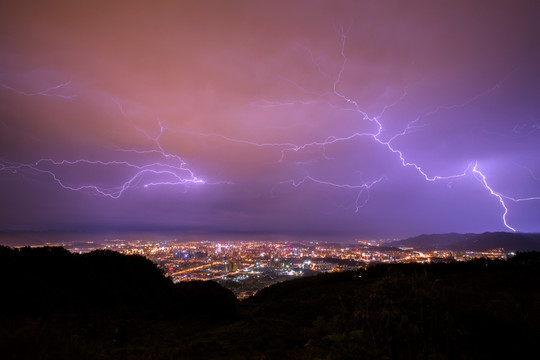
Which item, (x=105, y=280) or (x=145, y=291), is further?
(x=145, y=291)

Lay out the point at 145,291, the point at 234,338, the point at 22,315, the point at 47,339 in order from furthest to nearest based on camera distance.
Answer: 1. the point at 145,291
2. the point at 22,315
3. the point at 234,338
4. the point at 47,339

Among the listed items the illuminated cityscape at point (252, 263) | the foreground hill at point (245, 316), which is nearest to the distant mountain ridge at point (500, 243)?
the illuminated cityscape at point (252, 263)

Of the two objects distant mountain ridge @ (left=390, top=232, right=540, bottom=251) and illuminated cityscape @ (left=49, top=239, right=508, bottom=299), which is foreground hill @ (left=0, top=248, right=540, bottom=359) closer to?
illuminated cityscape @ (left=49, top=239, right=508, bottom=299)

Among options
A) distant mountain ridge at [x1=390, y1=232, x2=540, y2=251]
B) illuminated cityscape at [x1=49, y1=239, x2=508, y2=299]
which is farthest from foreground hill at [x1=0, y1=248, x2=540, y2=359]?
distant mountain ridge at [x1=390, y1=232, x2=540, y2=251]

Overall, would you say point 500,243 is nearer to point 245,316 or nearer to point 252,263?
→ point 252,263

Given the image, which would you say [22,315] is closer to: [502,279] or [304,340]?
[304,340]

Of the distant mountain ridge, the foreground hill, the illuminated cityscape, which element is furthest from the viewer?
the distant mountain ridge

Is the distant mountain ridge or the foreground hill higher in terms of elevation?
the foreground hill

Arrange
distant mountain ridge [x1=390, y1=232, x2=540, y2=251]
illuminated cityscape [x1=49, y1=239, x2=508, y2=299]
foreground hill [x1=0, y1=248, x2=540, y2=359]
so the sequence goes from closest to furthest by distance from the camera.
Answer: foreground hill [x1=0, y1=248, x2=540, y2=359] → illuminated cityscape [x1=49, y1=239, x2=508, y2=299] → distant mountain ridge [x1=390, y1=232, x2=540, y2=251]

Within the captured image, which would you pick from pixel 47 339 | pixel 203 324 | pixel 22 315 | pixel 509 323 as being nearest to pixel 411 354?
pixel 509 323

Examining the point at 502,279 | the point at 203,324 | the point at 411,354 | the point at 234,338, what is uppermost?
the point at 411,354
